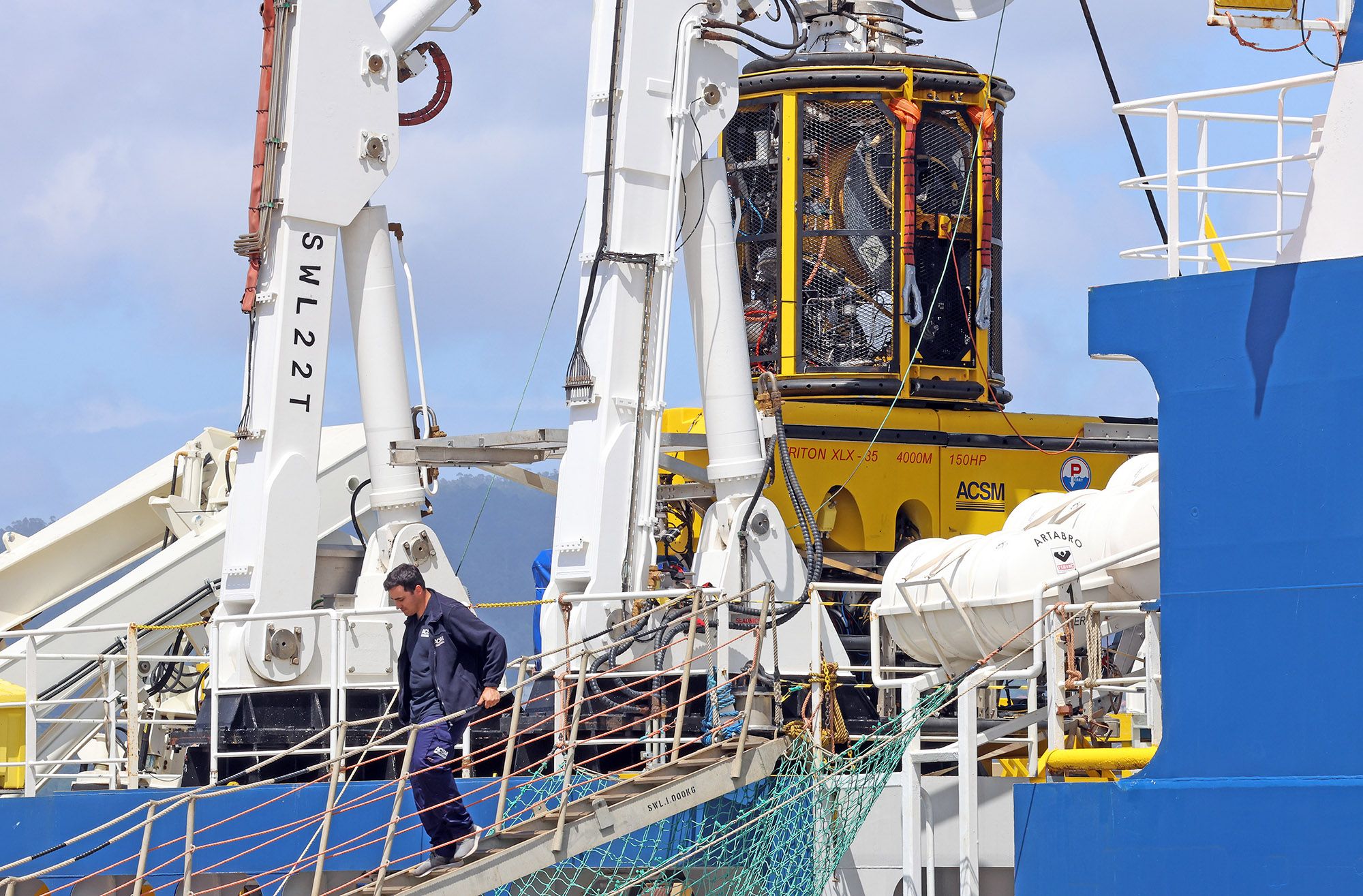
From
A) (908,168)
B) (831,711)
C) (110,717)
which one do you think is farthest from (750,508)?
(110,717)

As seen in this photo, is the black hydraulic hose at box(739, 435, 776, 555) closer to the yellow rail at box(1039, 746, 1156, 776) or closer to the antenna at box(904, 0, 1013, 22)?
the yellow rail at box(1039, 746, 1156, 776)

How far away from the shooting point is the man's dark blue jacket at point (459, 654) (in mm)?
10305

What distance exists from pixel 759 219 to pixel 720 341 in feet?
10.1

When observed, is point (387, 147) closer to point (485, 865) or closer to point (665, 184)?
point (665, 184)

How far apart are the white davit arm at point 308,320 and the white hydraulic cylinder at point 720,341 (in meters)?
2.69

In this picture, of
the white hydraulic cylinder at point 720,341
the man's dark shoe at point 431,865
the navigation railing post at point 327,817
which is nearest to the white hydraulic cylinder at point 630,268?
the white hydraulic cylinder at point 720,341

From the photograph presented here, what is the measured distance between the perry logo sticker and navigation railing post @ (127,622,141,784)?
303 inches

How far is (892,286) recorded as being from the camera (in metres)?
16.7

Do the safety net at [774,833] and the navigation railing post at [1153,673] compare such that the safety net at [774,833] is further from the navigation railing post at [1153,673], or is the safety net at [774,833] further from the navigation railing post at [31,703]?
the navigation railing post at [31,703]

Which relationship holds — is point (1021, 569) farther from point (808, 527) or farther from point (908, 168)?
point (908, 168)

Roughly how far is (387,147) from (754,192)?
10.9ft

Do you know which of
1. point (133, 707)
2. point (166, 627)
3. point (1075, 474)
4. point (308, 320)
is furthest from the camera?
point (1075, 474)

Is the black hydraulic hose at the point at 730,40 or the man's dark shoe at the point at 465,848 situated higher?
the black hydraulic hose at the point at 730,40

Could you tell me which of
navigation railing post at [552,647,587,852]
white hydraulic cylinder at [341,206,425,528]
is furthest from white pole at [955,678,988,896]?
white hydraulic cylinder at [341,206,425,528]
